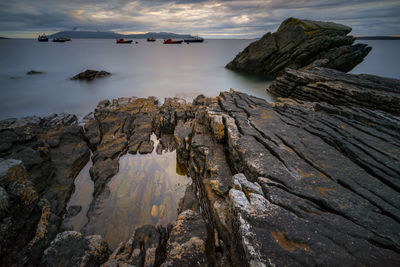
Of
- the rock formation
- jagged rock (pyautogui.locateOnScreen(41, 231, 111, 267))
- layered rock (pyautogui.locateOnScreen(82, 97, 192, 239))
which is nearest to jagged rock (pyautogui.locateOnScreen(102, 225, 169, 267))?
the rock formation

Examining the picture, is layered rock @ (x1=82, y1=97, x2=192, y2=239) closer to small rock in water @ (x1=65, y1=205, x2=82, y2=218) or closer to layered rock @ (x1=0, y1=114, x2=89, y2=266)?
small rock in water @ (x1=65, y1=205, x2=82, y2=218)

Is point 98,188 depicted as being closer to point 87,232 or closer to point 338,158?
point 87,232

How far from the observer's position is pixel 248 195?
11.1 ft

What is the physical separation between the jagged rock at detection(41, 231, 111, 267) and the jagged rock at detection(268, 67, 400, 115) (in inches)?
577

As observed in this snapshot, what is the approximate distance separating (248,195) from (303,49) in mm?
29551

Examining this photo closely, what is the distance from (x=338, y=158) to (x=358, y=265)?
2936mm

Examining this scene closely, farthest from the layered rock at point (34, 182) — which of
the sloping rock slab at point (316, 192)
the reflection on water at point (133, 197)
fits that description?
the sloping rock slab at point (316, 192)

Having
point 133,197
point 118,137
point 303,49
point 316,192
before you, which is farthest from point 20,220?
point 303,49

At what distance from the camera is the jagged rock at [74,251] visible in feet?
12.2

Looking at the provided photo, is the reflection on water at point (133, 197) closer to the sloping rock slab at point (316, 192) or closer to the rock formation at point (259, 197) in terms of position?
the rock formation at point (259, 197)

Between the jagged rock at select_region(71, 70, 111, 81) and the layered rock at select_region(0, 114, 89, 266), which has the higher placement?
the jagged rock at select_region(71, 70, 111, 81)

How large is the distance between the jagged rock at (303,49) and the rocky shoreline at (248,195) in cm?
2128

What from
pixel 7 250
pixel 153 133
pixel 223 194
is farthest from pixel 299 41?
pixel 7 250

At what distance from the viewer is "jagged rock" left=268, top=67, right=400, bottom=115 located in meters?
9.62
